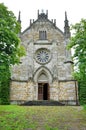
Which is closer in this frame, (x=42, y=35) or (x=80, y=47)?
(x=80, y=47)

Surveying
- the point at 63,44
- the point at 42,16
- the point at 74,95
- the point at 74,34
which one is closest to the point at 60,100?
the point at 74,95

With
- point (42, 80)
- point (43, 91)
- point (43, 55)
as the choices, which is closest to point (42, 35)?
point (43, 55)

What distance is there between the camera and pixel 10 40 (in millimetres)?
15250

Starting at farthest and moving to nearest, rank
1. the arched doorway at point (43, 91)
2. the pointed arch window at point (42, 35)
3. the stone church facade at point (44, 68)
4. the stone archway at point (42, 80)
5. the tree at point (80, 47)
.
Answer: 1. the pointed arch window at point (42, 35)
2. the arched doorway at point (43, 91)
3. the stone archway at point (42, 80)
4. the stone church facade at point (44, 68)
5. the tree at point (80, 47)

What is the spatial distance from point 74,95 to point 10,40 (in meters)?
18.0

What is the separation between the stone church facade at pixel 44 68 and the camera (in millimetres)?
30969

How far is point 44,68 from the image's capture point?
107 ft

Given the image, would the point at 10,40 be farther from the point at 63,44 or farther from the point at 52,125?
the point at 63,44

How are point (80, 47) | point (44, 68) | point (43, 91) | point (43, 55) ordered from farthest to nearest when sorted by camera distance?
1. point (43, 55)
2. point (43, 91)
3. point (44, 68)
4. point (80, 47)

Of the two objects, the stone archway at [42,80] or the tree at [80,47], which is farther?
the stone archway at [42,80]

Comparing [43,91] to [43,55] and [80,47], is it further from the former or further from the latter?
[80,47]

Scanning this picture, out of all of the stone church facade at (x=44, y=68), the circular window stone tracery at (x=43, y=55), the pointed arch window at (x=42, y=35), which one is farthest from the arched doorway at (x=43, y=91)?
the pointed arch window at (x=42, y=35)

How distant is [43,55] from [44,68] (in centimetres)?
230

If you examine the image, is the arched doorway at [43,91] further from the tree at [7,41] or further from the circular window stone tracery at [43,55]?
the tree at [7,41]
